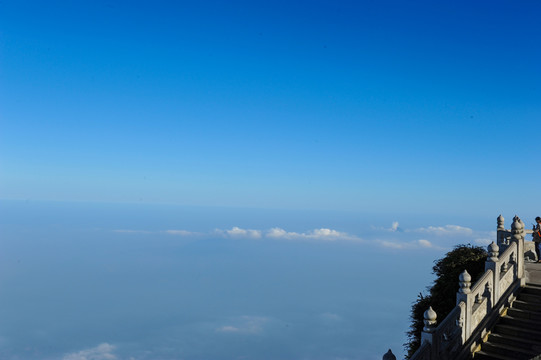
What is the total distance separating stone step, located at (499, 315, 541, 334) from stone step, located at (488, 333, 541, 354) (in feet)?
1.86

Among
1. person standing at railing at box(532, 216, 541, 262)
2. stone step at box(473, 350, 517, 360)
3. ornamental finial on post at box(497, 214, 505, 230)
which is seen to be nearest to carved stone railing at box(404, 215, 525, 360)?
stone step at box(473, 350, 517, 360)

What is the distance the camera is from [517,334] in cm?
1166

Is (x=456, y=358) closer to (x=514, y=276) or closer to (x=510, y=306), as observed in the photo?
(x=510, y=306)

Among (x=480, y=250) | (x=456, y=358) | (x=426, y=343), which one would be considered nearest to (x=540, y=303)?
(x=456, y=358)

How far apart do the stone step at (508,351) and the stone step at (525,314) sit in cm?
144

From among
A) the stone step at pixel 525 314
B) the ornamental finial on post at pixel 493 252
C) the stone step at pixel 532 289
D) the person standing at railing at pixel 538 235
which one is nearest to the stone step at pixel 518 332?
the stone step at pixel 525 314

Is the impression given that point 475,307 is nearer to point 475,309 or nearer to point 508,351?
point 475,309

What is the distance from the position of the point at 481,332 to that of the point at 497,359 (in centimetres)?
86

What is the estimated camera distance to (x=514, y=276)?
45.5ft

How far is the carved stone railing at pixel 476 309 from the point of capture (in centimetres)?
1013

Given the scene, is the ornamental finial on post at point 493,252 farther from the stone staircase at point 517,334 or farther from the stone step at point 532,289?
the stone step at point 532,289

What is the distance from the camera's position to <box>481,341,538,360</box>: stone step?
1066cm

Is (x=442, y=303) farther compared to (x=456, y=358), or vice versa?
(x=442, y=303)

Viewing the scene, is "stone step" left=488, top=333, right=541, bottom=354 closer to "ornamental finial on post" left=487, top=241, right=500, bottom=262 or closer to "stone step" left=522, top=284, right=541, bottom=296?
"ornamental finial on post" left=487, top=241, right=500, bottom=262
